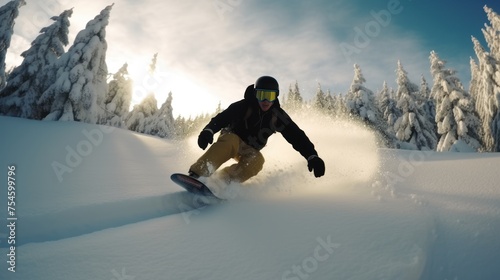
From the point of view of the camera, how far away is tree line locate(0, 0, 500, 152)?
630 inches

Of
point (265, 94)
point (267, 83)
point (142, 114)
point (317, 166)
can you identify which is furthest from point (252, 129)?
point (142, 114)

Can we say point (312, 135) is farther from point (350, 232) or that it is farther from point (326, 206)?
point (350, 232)

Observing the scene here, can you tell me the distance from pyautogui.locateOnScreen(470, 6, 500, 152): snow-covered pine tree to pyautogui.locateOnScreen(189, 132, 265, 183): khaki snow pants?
81.6 ft

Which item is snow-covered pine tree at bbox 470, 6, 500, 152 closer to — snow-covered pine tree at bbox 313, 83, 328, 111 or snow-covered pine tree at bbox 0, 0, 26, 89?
snow-covered pine tree at bbox 313, 83, 328, 111

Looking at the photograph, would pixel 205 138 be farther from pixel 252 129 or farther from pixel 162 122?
pixel 162 122

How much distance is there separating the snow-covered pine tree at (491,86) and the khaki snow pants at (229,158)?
2486cm

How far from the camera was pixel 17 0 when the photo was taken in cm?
1980

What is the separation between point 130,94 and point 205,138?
82.2 ft

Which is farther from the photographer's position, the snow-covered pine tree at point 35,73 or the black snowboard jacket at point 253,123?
the snow-covered pine tree at point 35,73

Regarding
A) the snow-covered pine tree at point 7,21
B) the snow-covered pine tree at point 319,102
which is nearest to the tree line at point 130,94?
the snow-covered pine tree at point 7,21

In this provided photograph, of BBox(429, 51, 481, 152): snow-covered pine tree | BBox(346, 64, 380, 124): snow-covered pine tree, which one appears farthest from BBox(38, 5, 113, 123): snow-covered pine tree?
BBox(429, 51, 481, 152): snow-covered pine tree

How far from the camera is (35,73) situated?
16.7m

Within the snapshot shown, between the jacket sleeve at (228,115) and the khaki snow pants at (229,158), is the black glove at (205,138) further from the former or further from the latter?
the jacket sleeve at (228,115)

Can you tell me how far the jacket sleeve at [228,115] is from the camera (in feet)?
14.2
